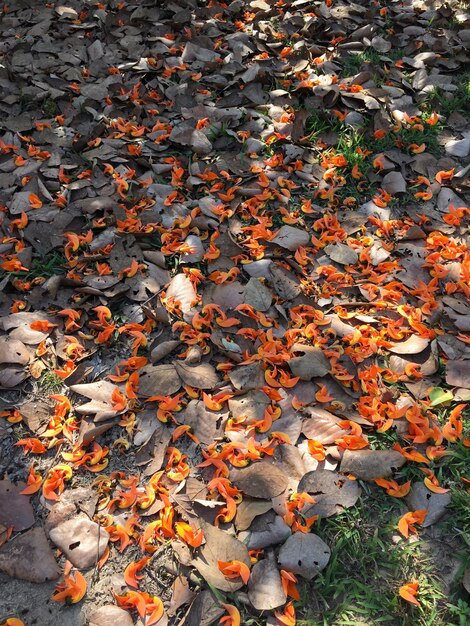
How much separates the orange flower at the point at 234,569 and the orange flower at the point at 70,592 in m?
0.50

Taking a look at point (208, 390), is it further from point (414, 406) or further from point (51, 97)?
point (51, 97)

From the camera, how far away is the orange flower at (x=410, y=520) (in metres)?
2.08

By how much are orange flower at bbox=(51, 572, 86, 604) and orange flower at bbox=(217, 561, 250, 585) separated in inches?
19.8

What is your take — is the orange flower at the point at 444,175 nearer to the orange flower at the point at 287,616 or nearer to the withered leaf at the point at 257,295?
the withered leaf at the point at 257,295

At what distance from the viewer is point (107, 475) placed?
2285 mm

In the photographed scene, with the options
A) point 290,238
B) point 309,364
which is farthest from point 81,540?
point 290,238

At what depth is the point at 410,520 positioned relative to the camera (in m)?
2.10

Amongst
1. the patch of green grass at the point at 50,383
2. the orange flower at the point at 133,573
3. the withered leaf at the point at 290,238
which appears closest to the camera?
the orange flower at the point at 133,573

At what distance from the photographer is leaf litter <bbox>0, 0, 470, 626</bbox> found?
2.13 meters

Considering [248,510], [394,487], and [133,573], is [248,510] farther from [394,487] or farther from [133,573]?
[394,487]

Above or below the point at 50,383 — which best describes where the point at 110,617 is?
below

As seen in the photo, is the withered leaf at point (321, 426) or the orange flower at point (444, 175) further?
the orange flower at point (444, 175)

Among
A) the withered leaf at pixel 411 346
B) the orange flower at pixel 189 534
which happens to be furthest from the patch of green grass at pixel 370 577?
the withered leaf at pixel 411 346

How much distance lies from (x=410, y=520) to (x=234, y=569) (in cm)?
70
